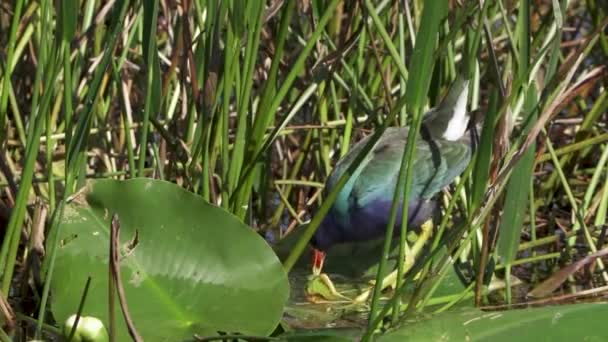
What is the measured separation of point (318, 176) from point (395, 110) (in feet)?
4.23

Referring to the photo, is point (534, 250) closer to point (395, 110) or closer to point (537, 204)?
point (537, 204)

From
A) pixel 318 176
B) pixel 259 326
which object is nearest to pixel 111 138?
pixel 318 176

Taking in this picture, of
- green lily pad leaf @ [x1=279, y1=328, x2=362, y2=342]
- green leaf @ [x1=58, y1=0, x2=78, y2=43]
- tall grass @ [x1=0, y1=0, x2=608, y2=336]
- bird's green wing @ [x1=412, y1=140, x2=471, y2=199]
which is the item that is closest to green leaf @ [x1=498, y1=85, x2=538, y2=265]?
tall grass @ [x1=0, y1=0, x2=608, y2=336]

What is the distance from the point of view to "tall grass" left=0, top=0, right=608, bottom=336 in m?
1.70

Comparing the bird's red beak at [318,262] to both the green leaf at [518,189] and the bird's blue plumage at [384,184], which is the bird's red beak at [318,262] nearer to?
the bird's blue plumage at [384,184]

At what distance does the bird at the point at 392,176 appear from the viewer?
236 centimetres

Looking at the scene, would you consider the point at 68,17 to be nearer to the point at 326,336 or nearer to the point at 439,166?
the point at 326,336

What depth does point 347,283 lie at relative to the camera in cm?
237

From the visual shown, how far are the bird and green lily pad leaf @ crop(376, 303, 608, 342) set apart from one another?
685mm

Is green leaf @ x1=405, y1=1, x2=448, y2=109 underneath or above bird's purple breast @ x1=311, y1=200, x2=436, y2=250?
Result: above

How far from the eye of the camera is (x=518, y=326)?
166 centimetres

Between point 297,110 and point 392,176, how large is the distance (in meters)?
0.24

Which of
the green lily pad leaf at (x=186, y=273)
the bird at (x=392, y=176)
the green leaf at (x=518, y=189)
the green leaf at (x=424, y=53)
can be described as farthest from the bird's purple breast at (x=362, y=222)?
the green leaf at (x=424, y=53)

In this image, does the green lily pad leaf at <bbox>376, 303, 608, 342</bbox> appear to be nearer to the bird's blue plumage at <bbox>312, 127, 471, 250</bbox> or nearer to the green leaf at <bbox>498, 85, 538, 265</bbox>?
the green leaf at <bbox>498, 85, 538, 265</bbox>
